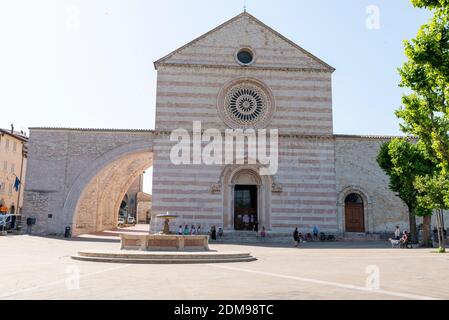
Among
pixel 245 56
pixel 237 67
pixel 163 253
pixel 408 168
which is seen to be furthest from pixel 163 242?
pixel 245 56

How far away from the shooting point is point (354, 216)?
28062 mm

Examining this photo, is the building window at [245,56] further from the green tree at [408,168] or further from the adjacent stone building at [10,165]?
the adjacent stone building at [10,165]

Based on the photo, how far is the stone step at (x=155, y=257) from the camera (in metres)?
13.9

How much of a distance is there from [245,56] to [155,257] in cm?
1895

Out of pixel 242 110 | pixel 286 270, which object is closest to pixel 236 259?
pixel 286 270

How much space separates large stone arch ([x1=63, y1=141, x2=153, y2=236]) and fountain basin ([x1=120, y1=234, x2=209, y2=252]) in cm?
1164

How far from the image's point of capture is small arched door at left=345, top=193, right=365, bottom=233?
27984 millimetres

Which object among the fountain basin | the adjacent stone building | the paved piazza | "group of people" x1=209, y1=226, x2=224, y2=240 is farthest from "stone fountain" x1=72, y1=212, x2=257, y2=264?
the adjacent stone building

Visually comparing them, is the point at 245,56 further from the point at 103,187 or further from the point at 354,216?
the point at 103,187

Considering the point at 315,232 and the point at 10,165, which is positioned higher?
the point at 10,165

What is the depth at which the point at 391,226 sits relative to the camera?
91.6ft

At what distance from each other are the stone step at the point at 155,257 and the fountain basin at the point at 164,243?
2138 mm

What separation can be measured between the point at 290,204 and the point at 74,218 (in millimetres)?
14391

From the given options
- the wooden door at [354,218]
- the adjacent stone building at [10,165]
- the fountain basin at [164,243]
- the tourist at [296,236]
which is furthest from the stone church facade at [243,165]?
the adjacent stone building at [10,165]
